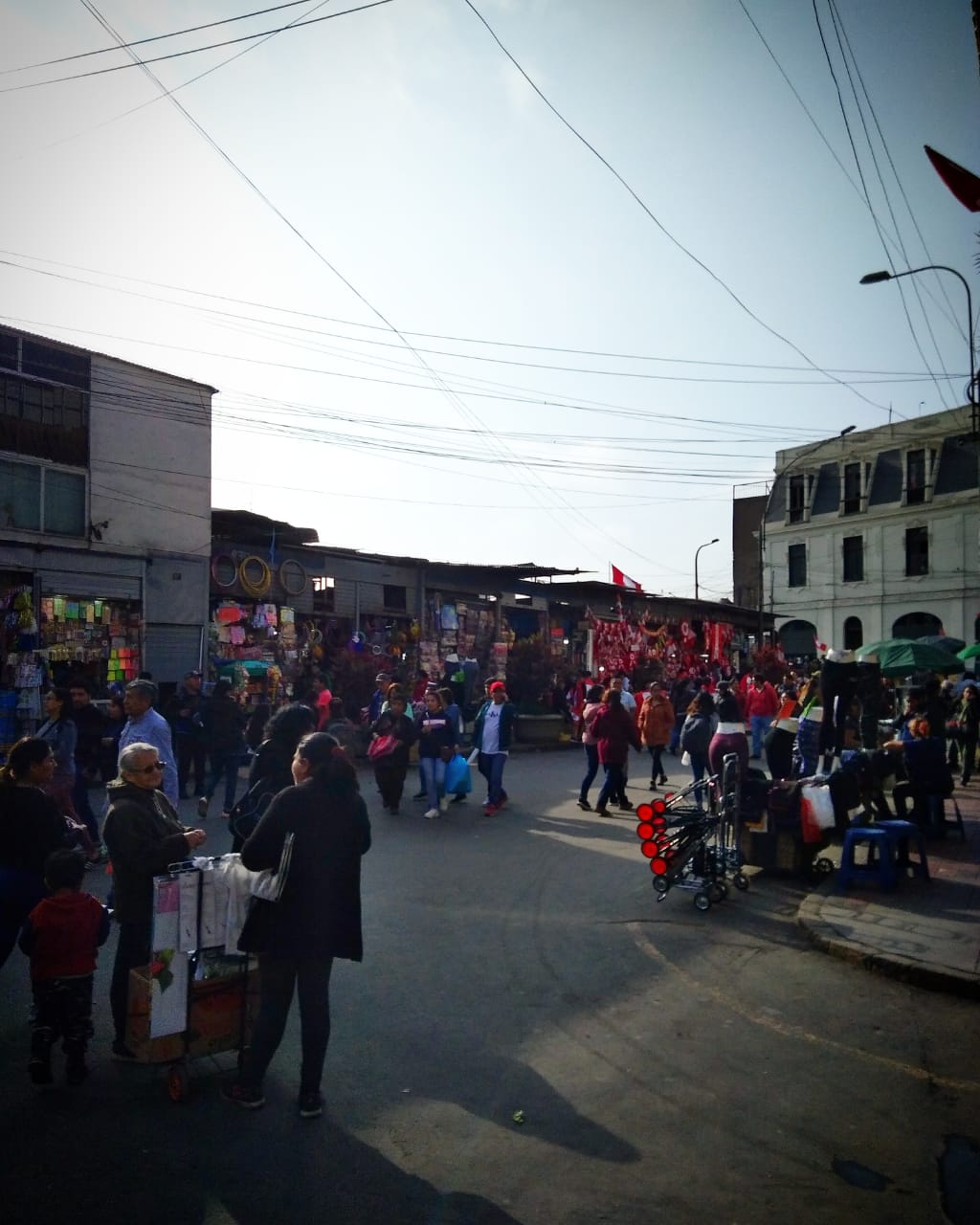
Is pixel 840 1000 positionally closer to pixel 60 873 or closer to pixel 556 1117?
pixel 556 1117

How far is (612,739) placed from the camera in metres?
12.2

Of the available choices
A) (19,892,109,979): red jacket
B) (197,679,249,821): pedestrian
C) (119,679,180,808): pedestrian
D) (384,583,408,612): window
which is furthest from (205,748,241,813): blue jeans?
(384,583,408,612): window

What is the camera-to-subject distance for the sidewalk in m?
6.45

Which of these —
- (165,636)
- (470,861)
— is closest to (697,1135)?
(470,861)

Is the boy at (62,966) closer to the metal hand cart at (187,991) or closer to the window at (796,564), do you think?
the metal hand cart at (187,991)

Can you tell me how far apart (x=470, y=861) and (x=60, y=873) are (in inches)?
221

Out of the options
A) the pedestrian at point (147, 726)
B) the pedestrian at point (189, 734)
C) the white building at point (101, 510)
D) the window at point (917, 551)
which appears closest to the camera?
the pedestrian at point (147, 726)

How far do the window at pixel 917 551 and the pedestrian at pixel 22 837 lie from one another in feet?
154

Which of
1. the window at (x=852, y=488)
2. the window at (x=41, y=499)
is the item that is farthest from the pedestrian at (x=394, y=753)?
the window at (x=852, y=488)

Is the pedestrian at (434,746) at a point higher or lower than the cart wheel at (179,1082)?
higher

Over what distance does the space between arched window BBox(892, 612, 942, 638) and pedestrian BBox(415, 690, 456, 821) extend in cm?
3877

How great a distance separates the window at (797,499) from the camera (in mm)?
51094

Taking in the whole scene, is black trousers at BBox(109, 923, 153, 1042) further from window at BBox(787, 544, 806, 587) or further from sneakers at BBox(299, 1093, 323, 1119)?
window at BBox(787, 544, 806, 587)

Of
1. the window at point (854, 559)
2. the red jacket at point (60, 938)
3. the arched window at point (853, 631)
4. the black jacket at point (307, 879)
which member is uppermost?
the window at point (854, 559)
